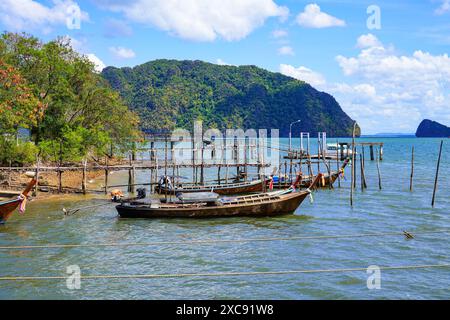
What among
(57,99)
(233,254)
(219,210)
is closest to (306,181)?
(219,210)

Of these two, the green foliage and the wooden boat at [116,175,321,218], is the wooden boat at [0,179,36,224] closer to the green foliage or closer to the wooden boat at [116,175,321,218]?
the wooden boat at [116,175,321,218]

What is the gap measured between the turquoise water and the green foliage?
11068mm

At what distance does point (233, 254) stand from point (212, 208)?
7.61 metres

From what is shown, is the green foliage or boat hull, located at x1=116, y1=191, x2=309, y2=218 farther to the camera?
the green foliage

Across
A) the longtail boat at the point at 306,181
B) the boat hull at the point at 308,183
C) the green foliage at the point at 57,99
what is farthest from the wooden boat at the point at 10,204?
the boat hull at the point at 308,183

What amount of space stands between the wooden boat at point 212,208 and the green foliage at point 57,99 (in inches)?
553

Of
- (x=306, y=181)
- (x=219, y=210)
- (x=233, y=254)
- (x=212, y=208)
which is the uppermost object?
(x=306, y=181)

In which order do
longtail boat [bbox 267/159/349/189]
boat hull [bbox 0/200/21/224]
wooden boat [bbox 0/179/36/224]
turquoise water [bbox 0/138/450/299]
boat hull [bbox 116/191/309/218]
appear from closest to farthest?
turquoise water [bbox 0/138/450/299] → wooden boat [bbox 0/179/36/224] → boat hull [bbox 0/200/21/224] → boat hull [bbox 116/191/309/218] → longtail boat [bbox 267/159/349/189]

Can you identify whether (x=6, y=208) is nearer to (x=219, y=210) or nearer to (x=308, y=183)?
(x=219, y=210)

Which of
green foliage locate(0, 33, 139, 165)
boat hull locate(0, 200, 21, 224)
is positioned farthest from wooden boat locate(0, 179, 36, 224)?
green foliage locate(0, 33, 139, 165)

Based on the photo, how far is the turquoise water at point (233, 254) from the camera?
53.9ft

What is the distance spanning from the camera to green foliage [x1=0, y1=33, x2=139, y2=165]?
38.0 metres

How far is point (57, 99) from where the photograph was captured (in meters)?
43.7

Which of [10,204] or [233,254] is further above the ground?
[10,204]
